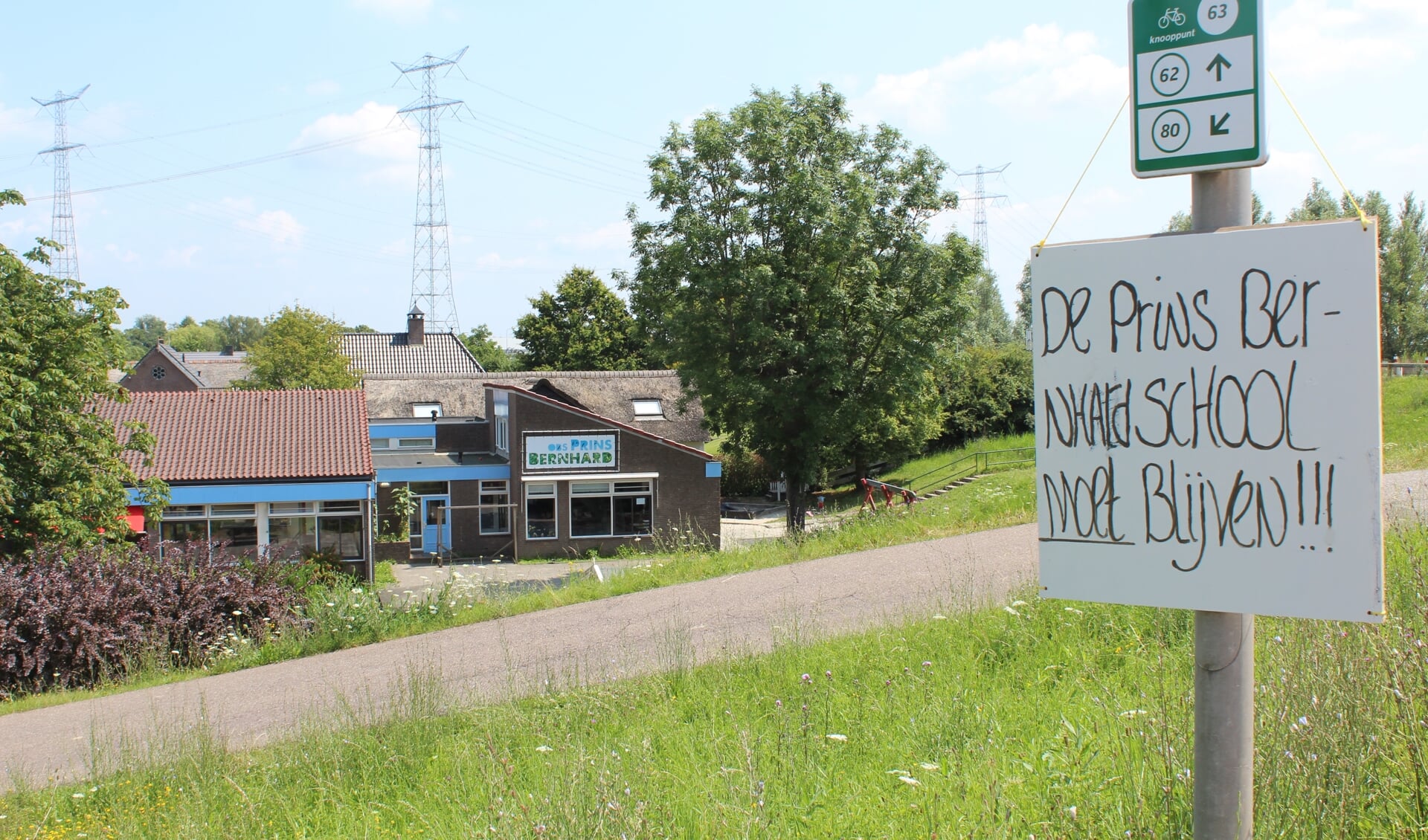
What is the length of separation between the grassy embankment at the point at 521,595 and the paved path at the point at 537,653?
0.40 metres

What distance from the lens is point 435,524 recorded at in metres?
34.3

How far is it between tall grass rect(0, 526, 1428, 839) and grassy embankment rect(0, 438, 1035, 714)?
443 centimetres

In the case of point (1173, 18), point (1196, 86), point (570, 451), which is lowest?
point (570, 451)

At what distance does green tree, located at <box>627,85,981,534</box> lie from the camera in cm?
2339

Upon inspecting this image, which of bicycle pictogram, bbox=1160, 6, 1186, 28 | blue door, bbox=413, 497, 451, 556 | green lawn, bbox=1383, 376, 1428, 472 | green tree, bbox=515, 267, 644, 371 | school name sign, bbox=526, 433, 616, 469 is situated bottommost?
blue door, bbox=413, 497, 451, 556

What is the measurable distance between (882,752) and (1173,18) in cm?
307

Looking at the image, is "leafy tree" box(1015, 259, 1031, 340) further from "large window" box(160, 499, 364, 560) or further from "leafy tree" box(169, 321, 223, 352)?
"leafy tree" box(169, 321, 223, 352)

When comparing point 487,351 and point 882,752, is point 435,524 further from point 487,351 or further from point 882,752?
point 487,351

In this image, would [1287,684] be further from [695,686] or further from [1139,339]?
[695,686]

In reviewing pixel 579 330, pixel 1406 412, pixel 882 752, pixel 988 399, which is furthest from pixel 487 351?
pixel 882 752

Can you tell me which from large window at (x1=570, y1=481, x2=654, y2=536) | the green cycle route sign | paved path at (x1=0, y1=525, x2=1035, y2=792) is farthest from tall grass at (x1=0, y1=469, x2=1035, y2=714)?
large window at (x1=570, y1=481, x2=654, y2=536)

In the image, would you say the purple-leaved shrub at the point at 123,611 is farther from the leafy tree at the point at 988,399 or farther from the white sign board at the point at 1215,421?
the leafy tree at the point at 988,399

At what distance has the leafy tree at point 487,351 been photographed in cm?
9631

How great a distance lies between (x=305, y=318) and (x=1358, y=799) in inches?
2046
